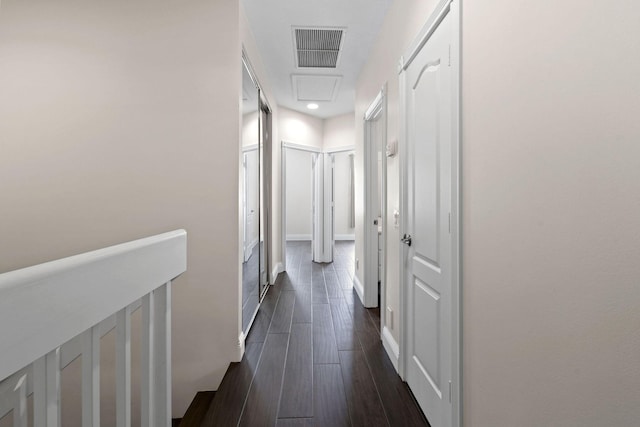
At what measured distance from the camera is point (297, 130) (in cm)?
506

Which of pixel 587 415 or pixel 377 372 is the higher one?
pixel 587 415

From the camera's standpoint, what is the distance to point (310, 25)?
2.65 m

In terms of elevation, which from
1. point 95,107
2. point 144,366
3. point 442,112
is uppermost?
point 95,107

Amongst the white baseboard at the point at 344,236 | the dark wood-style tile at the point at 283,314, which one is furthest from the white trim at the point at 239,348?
the white baseboard at the point at 344,236

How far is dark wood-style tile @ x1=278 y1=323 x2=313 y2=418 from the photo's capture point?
5.71 ft

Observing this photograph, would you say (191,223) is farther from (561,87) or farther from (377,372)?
(561,87)

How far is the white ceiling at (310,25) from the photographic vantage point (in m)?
2.40

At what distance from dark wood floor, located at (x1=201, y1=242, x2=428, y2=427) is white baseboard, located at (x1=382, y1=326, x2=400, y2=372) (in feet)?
0.16

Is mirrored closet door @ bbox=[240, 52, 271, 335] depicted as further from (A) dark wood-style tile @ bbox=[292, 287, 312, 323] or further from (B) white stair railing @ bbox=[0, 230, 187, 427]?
(B) white stair railing @ bbox=[0, 230, 187, 427]

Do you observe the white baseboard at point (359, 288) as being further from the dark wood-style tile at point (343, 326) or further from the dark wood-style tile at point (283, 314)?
the dark wood-style tile at point (283, 314)

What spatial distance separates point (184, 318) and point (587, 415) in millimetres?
2187

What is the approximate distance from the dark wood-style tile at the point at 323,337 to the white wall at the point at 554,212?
123 cm

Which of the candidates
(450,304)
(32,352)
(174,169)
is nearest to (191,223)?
(174,169)

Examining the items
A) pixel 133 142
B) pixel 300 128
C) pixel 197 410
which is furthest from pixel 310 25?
pixel 197 410
